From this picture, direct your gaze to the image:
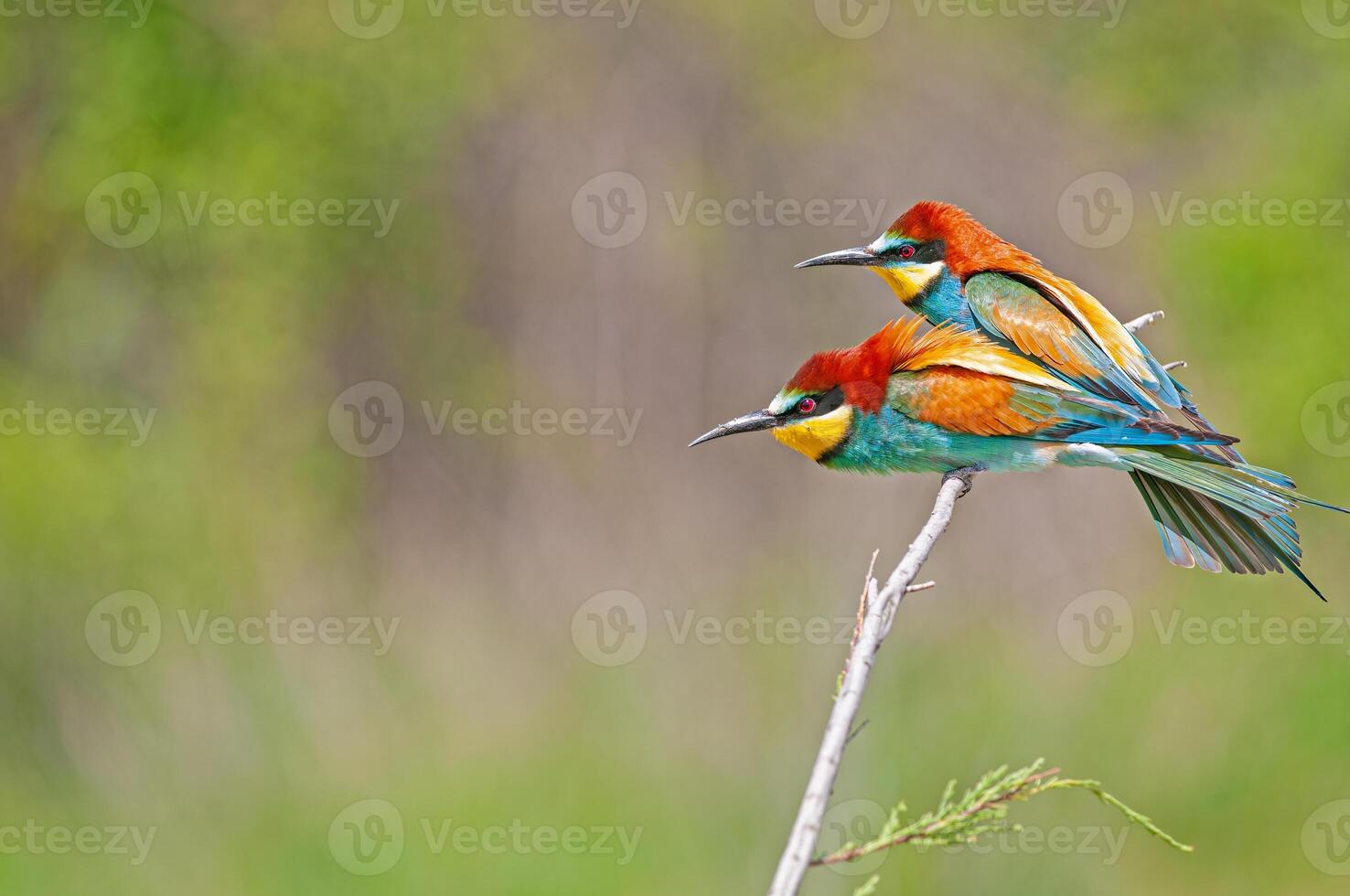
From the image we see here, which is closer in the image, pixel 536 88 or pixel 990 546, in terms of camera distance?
pixel 990 546

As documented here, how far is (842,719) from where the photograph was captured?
4.14 feet

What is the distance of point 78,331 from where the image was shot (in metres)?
5.16

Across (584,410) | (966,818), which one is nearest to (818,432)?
(966,818)

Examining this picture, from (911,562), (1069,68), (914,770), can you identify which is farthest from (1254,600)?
(911,562)

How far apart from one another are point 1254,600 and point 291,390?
337 centimetres

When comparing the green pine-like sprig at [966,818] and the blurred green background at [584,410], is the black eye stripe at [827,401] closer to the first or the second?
the green pine-like sprig at [966,818]

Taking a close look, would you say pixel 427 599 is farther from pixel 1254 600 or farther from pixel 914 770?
pixel 1254 600
